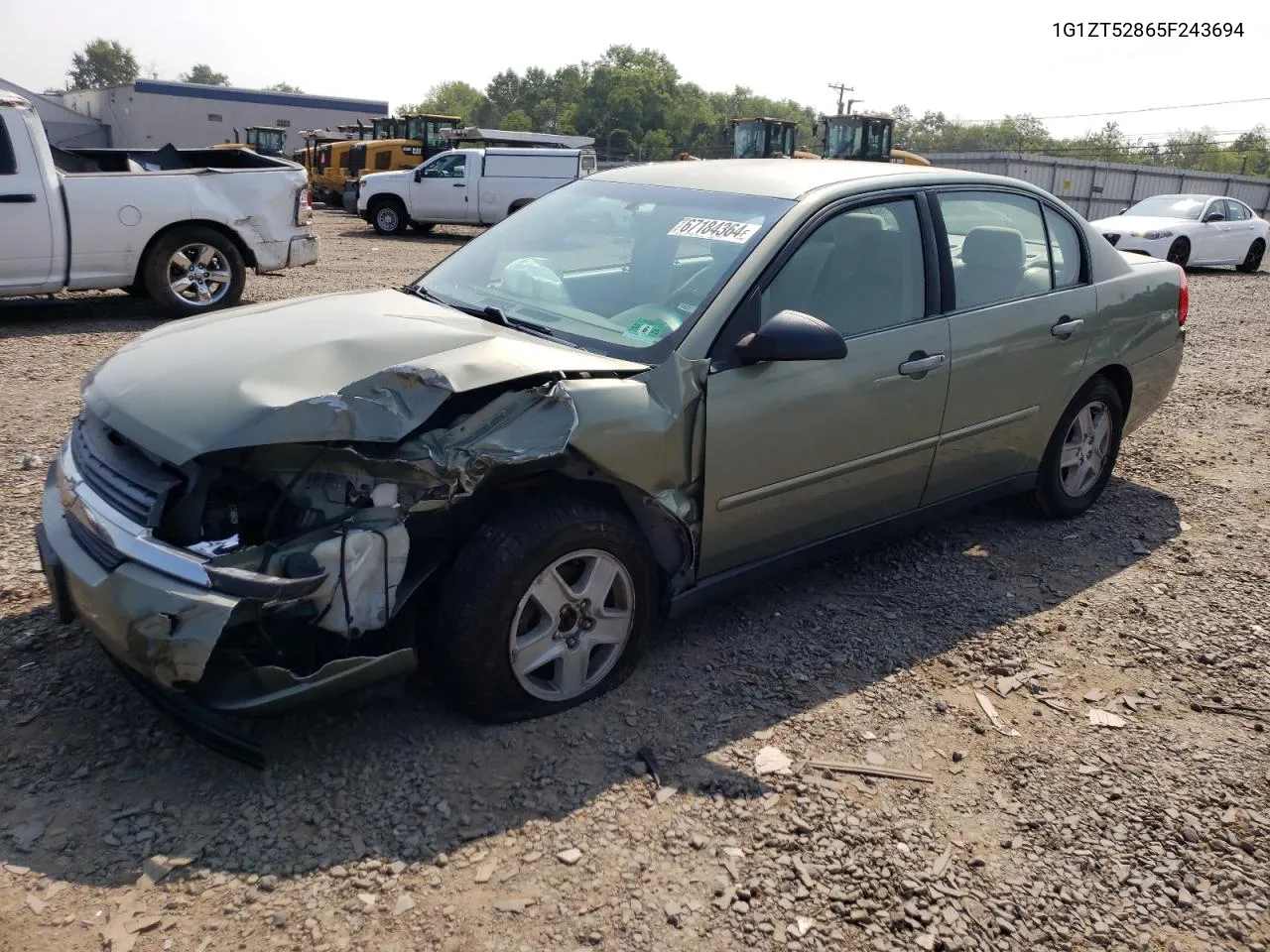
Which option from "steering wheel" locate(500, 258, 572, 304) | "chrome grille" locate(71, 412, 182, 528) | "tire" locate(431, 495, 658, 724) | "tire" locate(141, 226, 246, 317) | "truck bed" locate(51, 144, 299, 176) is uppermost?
"truck bed" locate(51, 144, 299, 176)

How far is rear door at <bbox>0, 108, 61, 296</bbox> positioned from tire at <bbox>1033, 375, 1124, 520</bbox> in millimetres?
8086

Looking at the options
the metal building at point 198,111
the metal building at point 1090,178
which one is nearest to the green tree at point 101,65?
the metal building at point 198,111

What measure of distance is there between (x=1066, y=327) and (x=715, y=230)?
6.16 ft

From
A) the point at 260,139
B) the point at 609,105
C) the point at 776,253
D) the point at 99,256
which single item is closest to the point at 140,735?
the point at 776,253

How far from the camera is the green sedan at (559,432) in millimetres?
2688

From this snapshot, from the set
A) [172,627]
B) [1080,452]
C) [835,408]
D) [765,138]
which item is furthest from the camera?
[765,138]

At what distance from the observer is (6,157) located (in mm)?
8188

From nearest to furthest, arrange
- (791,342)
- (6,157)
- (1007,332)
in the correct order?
(791,342) < (1007,332) < (6,157)

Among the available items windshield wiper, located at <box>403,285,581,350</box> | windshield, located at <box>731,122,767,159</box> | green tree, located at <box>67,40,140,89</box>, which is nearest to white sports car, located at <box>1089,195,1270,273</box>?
windshield, located at <box>731,122,767,159</box>

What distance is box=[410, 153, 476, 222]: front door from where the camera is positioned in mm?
19875

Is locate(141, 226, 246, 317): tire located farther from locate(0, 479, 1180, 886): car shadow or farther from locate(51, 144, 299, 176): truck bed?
locate(0, 479, 1180, 886): car shadow

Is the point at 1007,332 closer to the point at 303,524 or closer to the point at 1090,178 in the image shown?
the point at 303,524

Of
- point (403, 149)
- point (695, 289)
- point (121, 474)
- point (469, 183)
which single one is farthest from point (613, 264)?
point (403, 149)

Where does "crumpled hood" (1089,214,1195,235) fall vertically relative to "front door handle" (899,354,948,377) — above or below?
above
